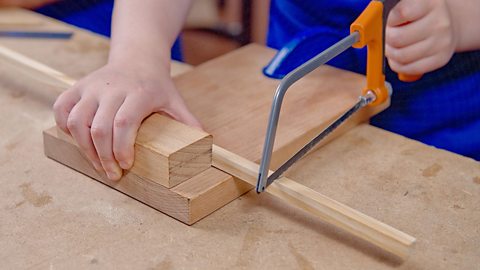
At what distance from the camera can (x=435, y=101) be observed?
90cm

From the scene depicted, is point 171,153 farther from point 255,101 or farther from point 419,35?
point 419,35

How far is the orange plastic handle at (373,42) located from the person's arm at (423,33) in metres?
0.06

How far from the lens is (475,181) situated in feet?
2.20

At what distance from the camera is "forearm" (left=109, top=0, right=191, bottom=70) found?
74 cm

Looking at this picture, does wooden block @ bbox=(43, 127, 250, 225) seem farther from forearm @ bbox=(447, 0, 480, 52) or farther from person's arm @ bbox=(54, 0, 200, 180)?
forearm @ bbox=(447, 0, 480, 52)

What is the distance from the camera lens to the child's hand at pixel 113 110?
62 cm

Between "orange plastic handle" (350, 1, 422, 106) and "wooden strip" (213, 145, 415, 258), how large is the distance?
0.55ft

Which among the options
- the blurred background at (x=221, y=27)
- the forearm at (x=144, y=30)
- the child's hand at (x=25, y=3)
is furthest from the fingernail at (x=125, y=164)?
the blurred background at (x=221, y=27)

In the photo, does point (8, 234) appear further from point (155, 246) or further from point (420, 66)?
point (420, 66)

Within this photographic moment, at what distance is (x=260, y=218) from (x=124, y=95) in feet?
0.60

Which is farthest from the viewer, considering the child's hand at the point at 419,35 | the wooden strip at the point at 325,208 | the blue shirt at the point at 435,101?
the blue shirt at the point at 435,101

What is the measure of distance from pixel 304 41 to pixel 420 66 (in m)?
0.15

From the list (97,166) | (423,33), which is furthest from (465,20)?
(97,166)

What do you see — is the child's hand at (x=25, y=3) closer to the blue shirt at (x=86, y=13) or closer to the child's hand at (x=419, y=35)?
the blue shirt at (x=86, y=13)
